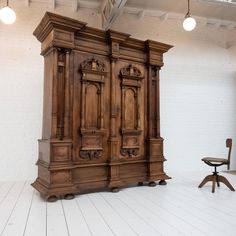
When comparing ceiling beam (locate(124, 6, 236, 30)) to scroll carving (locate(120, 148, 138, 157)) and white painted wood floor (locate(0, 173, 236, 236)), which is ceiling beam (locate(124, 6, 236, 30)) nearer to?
scroll carving (locate(120, 148, 138, 157))

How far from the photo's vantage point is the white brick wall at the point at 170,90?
4738 mm

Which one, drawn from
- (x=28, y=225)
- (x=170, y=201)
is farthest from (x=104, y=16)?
(x=28, y=225)

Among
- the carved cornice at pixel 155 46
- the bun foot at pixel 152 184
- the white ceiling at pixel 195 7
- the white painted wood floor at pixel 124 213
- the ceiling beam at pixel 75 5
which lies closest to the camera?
the white painted wood floor at pixel 124 213

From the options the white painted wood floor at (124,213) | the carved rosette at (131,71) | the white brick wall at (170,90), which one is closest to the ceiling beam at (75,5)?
the white brick wall at (170,90)

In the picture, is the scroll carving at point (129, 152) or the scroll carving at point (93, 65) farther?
the scroll carving at point (129, 152)

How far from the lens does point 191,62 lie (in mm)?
6070

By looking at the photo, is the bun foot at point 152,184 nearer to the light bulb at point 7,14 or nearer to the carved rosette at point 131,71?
the carved rosette at point 131,71

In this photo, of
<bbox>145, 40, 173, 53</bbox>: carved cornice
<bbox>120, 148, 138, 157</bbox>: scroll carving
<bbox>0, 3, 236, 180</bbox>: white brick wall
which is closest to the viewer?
<bbox>120, 148, 138, 157</bbox>: scroll carving

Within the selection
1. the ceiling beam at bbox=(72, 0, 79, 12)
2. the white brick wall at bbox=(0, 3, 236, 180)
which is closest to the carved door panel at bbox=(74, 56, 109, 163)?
Result: the white brick wall at bbox=(0, 3, 236, 180)

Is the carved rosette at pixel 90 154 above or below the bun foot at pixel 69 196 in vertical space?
above

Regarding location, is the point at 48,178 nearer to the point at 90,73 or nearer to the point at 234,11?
the point at 90,73

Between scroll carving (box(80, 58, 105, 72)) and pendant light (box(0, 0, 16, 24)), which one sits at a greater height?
pendant light (box(0, 0, 16, 24))

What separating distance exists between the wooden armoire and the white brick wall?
1081mm

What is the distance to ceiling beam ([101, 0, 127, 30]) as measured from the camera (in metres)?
4.43
